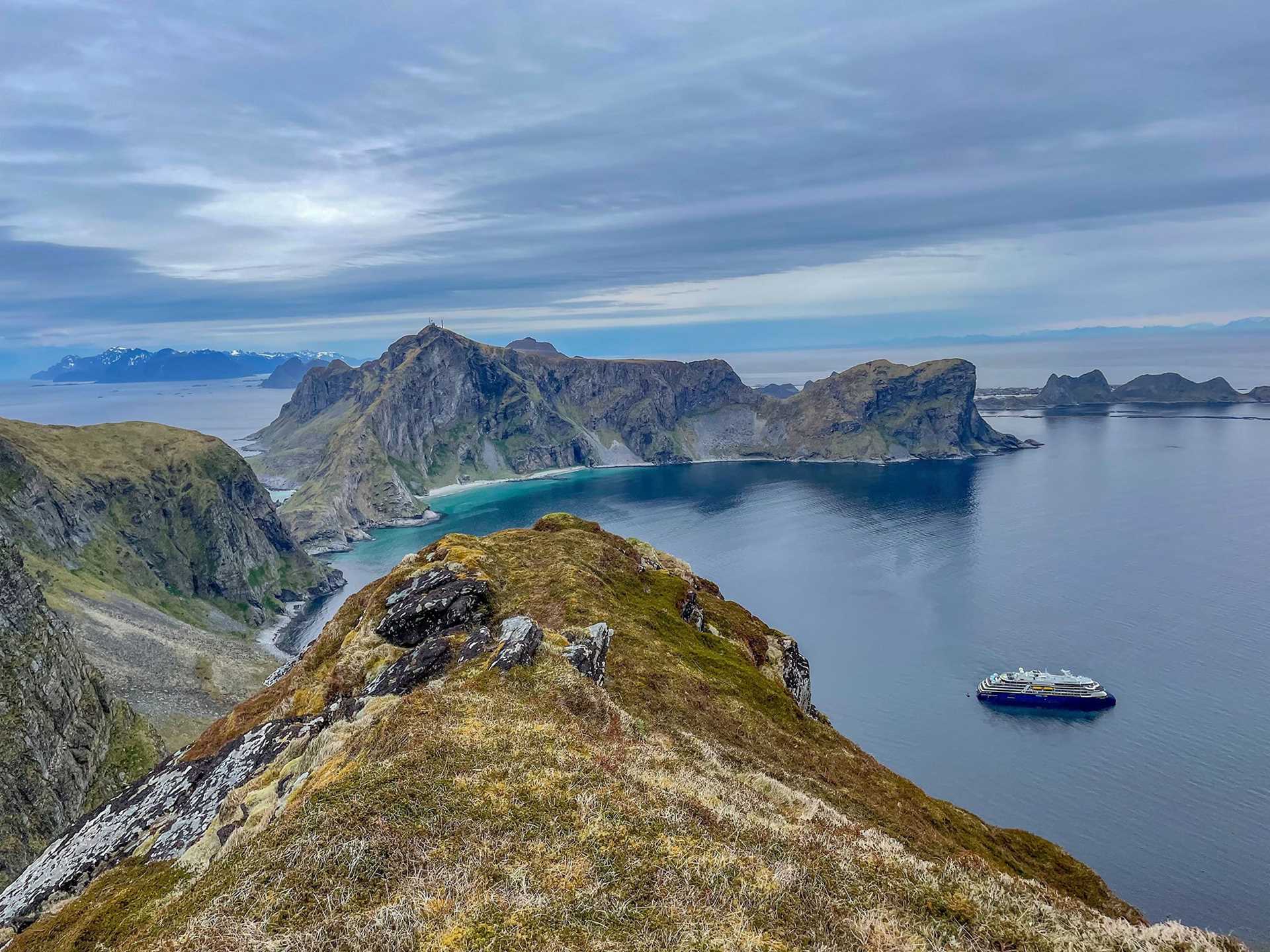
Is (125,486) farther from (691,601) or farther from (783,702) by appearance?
(783,702)

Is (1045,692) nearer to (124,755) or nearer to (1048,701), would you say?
(1048,701)

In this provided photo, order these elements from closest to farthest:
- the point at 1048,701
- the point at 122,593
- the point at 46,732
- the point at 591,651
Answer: the point at 591,651
the point at 46,732
the point at 1048,701
the point at 122,593

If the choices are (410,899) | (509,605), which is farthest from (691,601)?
(410,899)

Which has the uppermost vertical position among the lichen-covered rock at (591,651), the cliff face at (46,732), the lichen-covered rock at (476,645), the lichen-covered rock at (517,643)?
the lichen-covered rock at (517,643)

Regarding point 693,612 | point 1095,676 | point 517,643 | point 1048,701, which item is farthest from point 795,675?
point 1095,676

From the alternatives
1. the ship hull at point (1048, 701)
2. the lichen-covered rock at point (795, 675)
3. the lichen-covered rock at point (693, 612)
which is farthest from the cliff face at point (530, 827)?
the ship hull at point (1048, 701)

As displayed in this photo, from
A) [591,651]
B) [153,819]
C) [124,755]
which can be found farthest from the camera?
[124,755]

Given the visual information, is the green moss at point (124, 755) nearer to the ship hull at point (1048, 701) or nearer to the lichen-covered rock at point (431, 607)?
the lichen-covered rock at point (431, 607)

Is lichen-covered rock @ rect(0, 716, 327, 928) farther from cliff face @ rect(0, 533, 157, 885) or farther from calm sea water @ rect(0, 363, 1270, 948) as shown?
calm sea water @ rect(0, 363, 1270, 948)
